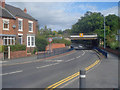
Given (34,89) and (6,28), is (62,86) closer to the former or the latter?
(34,89)

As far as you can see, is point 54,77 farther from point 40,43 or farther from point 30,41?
point 40,43

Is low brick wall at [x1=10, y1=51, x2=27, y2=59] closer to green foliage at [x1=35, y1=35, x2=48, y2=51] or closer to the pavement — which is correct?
green foliage at [x1=35, y1=35, x2=48, y2=51]

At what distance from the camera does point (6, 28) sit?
2467cm

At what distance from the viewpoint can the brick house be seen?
24.2m

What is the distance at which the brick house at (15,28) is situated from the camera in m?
24.2

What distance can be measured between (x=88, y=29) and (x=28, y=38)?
5338 cm

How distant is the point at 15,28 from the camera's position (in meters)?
26.4

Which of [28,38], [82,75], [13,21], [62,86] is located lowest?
[62,86]

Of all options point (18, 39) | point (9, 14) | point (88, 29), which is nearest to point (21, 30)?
point (18, 39)

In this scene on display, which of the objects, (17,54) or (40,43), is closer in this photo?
(17,54)

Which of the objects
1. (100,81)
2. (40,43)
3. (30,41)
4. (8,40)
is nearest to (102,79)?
(100,81)

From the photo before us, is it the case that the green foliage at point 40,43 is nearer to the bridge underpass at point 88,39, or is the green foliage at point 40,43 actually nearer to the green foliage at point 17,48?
the green foliage at point 17,48

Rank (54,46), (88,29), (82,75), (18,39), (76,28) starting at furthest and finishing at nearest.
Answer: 1. (76,28)
2. (88,29)
3. (54,46)
4. (18,39)
5. (82,75)

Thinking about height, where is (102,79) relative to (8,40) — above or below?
below
